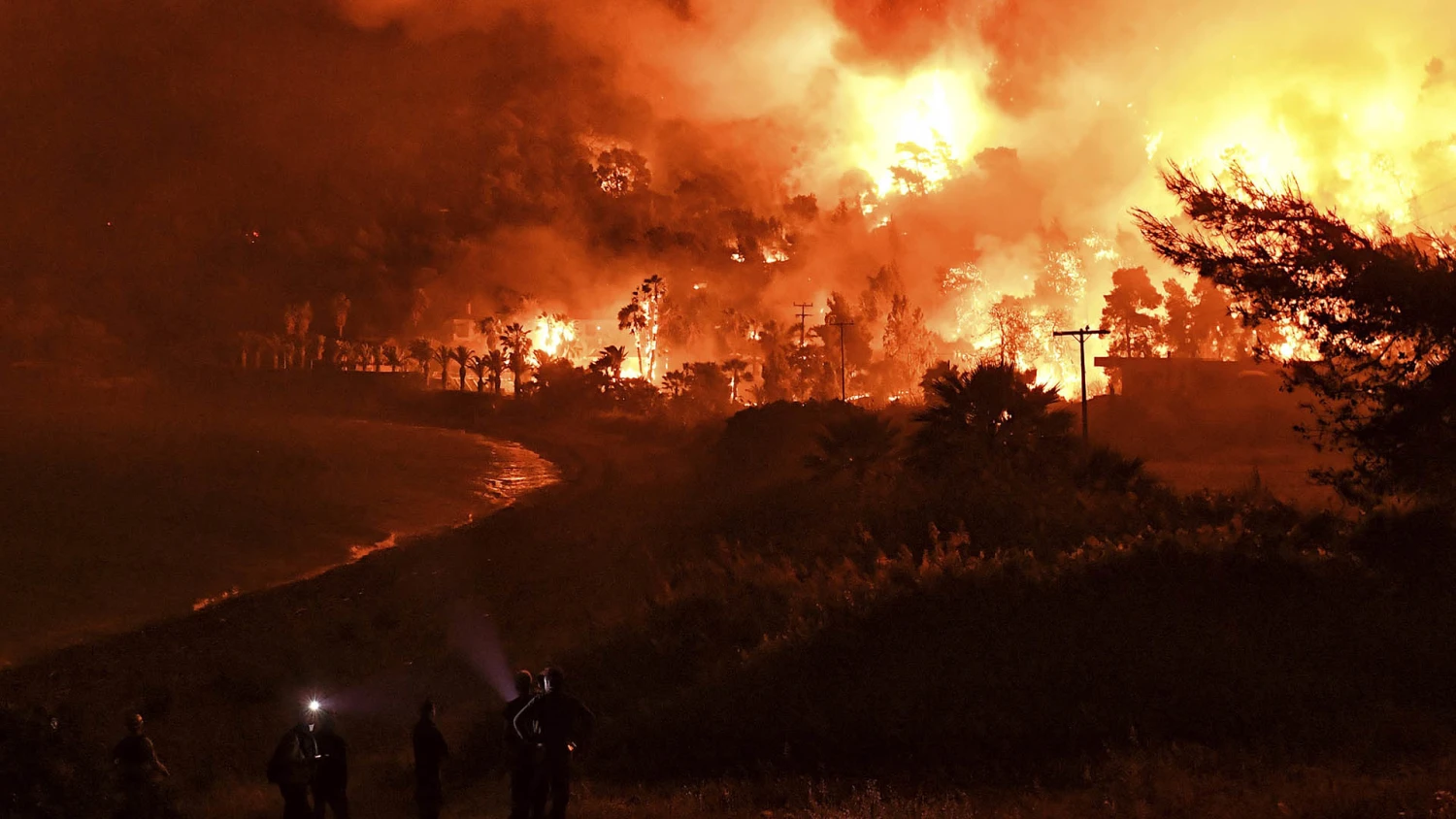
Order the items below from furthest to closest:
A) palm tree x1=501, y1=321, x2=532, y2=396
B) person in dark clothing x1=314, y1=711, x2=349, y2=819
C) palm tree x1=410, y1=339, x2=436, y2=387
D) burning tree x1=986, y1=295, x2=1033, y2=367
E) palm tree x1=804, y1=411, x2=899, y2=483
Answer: palm tree x1=410, y1=339, x2=436, y2=387, palm tree x1=501, y1=321, x2=532, y2=396, burning tree x1=986, y1=295, x2=1033, y2=367, palm tree x1=804, y1=411, x2=899, y2=483, person in dark clothing x1=314, y1=711, x2=349, y2=819

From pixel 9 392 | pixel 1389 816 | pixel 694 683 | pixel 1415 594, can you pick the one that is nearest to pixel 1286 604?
pixel 1415 594

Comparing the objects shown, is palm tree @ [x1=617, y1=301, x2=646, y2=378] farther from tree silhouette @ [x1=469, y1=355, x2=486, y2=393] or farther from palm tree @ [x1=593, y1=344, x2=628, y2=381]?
tree silhouette @ [x1=469, y1=355, x2=486, y2=393]

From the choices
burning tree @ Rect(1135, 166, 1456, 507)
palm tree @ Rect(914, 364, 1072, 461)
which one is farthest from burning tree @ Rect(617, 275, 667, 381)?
burning tree @ Rect(1135, 166, 1456, 507)

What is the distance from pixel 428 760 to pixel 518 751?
1397 millimetres

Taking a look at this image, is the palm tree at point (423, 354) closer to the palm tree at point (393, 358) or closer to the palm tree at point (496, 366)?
the palm tree at point (393, 358)

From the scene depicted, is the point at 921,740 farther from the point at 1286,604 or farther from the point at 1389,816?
the point at 1286,604

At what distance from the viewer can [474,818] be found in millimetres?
13281

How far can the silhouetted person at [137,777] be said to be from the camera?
36.7 ft

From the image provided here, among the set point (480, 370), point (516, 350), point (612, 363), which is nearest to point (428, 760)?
point (612, 363)

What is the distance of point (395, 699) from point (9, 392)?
19392 centimetres

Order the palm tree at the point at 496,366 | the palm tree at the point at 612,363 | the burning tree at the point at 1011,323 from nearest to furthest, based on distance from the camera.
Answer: the burning tree at the point at 1011,323
the palm tree at the point at 612,363
the palm tree at the point at 496,366

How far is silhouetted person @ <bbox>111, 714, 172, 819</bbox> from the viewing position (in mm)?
11188

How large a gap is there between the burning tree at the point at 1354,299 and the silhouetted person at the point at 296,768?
38.9 feet

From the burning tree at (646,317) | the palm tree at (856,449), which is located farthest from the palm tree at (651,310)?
the palm tree at (856,449)
